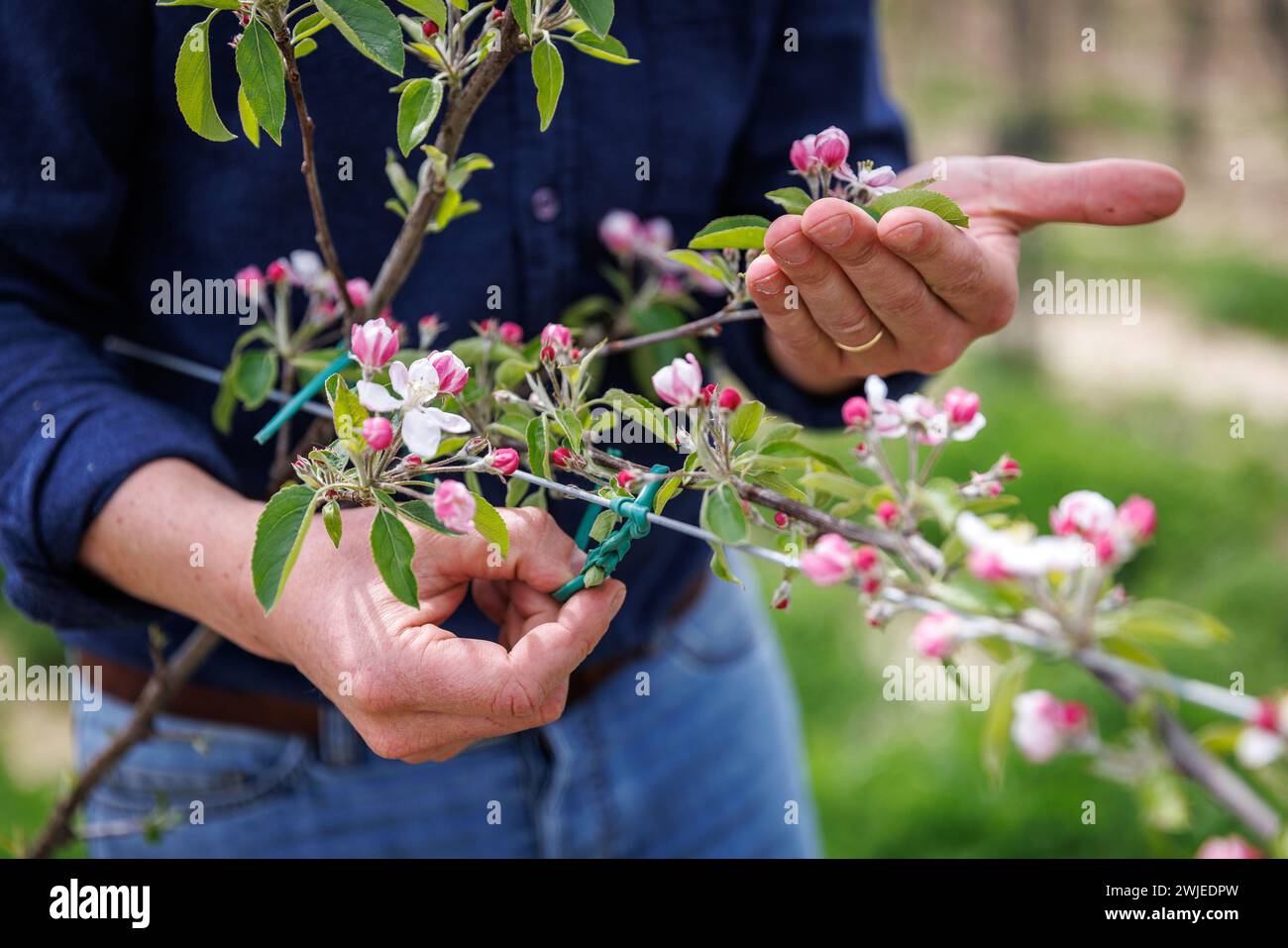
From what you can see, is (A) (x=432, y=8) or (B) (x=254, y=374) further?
(B) (x=254, y=374)

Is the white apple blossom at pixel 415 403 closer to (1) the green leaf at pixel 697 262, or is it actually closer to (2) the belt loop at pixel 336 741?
(1) the green leaf at pixel 697 262

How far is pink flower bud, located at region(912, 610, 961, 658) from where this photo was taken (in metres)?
0.67

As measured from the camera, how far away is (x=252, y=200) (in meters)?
1.26

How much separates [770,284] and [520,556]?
28cm

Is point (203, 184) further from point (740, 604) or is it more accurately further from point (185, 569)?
point (740, 604)

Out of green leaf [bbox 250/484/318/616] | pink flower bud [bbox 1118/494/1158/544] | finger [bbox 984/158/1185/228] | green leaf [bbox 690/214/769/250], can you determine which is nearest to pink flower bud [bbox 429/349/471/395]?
green leaf [bbox 250/484/318/616]

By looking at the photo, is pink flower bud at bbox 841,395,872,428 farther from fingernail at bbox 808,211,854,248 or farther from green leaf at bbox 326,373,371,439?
green leaf at bbox 326,373,371,439

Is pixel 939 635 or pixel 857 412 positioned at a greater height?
pixel 857 412

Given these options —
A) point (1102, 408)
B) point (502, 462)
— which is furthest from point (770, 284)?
point (1102, 408)

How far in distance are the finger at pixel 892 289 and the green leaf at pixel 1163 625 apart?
333 millimetres

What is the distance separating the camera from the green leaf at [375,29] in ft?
2.61

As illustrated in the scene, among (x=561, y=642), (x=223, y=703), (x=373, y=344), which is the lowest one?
(x=223, y=703)

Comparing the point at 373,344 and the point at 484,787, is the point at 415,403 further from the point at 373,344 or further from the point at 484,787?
the point at 484,787
